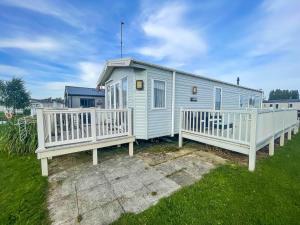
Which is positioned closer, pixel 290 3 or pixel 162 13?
pixel 290 3

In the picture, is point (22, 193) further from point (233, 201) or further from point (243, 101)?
point (243, 101)

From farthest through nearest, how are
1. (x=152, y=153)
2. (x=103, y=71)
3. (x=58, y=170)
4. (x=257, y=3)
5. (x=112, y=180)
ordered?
1. (x=103, y=71)
2. (x=257, y=3)
3. (x=152, y=153)
4. (x=58, y=170)
5. (x=112, y=180)

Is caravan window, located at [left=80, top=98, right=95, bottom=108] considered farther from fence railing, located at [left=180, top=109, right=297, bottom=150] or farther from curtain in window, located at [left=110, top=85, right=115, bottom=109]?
fence railing, located at [left=180, top=109, right=297, bottom=150]

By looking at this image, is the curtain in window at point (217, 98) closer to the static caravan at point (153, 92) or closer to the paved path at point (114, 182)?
the static caravan at point (153, 92)

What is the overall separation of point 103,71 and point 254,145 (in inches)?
252

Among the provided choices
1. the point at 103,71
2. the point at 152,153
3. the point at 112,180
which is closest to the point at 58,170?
the point at 112,180

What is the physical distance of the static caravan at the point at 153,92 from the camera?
5496 millimetres

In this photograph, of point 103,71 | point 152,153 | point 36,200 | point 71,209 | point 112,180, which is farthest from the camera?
point 103,71

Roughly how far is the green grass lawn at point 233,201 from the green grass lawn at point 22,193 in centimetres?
149

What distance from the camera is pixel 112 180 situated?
3479 millimetres

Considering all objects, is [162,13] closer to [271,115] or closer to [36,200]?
[271,115]

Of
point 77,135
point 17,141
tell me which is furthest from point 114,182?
point 17,141

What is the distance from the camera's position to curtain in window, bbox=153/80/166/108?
577cm

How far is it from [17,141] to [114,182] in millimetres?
4775
